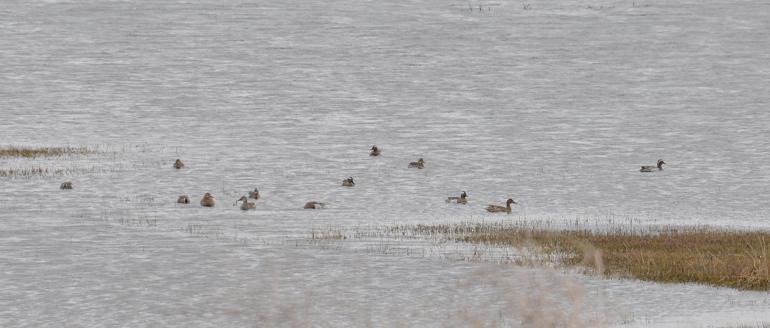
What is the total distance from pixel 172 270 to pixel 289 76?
139ft

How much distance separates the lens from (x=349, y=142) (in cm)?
4494

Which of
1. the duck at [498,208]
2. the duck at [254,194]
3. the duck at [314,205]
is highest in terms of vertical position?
the duck at [254,194]

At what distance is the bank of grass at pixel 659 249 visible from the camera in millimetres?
20484

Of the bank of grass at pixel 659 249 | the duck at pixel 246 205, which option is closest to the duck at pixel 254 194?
the duck at pixel 246 205

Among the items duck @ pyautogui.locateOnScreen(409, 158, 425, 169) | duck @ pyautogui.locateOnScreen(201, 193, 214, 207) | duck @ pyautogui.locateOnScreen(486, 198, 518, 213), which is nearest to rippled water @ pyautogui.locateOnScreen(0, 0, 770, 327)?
duck @ pyautogui.locateOnScreen(486, 198, 518, 213)

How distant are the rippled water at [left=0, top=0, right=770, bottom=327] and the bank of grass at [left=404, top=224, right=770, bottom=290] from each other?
A: 0.84m

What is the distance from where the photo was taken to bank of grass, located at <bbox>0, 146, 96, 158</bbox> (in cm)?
3969

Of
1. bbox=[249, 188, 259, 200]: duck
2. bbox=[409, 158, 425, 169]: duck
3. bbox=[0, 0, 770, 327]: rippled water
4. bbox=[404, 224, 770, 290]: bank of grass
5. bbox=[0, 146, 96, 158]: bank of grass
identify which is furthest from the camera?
bbox=[0, 146, 96, 158]: bank of grass

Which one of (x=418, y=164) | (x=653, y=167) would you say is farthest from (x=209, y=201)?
(x=653, y=167)

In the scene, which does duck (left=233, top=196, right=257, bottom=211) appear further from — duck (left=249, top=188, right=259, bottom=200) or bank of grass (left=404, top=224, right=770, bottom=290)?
bank of grass (left=404, top=224, right=770, bottom=290)

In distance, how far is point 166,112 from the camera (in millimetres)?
53031

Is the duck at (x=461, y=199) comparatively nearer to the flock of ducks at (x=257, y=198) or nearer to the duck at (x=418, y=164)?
the flock of ducks at (x=257, y=198)

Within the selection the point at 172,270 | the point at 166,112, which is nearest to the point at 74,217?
the point at 172,270

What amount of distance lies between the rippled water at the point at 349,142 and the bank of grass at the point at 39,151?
35.9 inches
